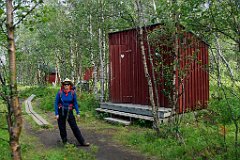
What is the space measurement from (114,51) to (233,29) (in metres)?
7.66

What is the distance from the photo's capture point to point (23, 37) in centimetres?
3550

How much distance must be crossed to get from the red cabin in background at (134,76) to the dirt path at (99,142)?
2.58m

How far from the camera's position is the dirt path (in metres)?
5.90

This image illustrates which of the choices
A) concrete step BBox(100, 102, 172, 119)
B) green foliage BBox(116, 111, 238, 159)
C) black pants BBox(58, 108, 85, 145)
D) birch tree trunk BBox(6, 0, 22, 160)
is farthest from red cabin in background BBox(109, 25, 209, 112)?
birch tree trunk BBox(6, 0, 22, 160)

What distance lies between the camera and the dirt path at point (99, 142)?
5.90 meters

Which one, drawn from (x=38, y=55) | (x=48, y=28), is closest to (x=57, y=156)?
(x=48, y=28)

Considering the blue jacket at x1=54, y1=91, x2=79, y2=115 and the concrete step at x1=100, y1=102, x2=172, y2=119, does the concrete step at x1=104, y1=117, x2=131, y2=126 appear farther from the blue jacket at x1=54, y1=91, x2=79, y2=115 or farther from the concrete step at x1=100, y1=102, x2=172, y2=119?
the blue jacket at x1=54, y1=91, x2=79, y2=115

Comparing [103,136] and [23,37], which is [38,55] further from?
[103,136]

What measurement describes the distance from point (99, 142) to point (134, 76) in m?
4.06

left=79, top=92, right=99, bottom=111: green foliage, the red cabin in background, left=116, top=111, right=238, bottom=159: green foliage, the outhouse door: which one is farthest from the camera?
left=79, top=92, right=99, bottom=111: green foliage

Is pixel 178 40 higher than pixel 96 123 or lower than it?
higher

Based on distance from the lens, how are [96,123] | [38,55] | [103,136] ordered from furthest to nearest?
[38,55] < [96,123] < [103,136]

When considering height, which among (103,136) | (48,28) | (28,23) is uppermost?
(48,28)

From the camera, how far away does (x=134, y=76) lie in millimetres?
10703
